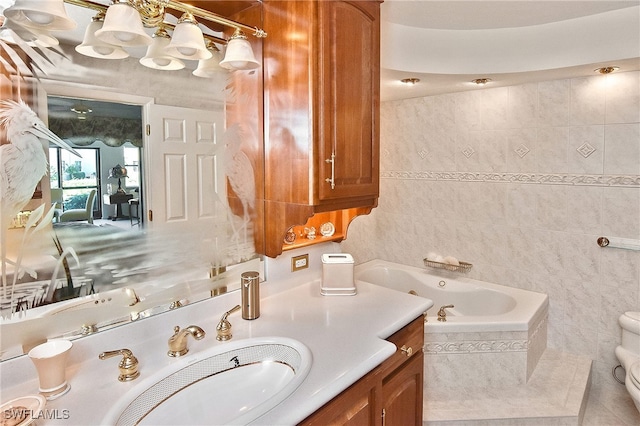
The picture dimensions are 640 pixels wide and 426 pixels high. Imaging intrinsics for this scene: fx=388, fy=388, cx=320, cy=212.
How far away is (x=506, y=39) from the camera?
245cm

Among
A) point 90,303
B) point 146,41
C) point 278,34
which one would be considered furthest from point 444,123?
point 90,303

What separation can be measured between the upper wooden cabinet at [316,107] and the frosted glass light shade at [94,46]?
65 cm

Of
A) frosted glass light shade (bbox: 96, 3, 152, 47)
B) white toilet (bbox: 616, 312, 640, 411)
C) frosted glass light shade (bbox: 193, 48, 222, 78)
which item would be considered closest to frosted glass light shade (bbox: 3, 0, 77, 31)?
frosted glass light shade (bbox: 96, 3, 152, 47)

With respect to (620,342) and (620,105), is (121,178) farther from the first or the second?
(620,342)

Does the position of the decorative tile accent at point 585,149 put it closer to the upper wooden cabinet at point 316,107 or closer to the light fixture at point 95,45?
the upper wooden cabinet at point 316,107

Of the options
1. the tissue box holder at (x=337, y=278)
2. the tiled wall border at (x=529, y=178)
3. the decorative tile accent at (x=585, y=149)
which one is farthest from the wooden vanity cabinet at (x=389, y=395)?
the decorative tile accent at (x=585, y=149)

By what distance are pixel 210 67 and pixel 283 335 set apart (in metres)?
1.07

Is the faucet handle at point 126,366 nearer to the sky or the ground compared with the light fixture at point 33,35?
nearer to the ground

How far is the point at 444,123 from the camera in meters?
3.23

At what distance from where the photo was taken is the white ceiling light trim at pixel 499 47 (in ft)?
7.34

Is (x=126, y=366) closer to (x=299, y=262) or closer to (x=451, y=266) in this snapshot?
(x=299, y=262)

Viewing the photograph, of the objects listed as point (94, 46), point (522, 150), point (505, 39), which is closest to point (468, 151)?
point (522, 150)

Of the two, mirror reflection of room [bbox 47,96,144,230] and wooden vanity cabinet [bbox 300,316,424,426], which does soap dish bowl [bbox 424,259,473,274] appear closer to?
wooden vanity cabinet [bbox 300,316,424,426]

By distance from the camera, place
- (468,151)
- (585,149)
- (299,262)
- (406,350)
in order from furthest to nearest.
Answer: (468,151), (585,149), (299,262), (406,350)
